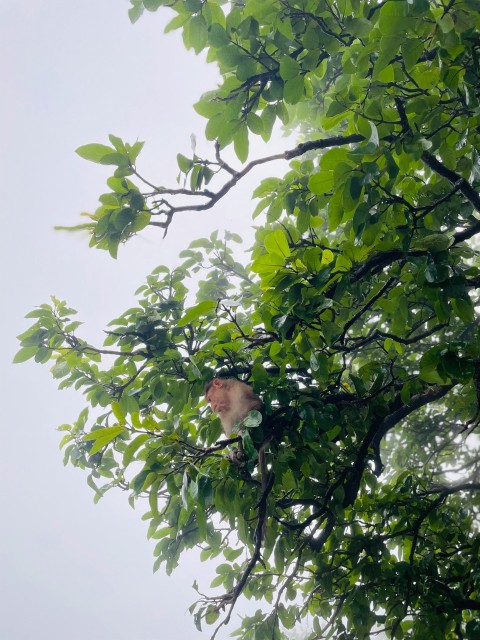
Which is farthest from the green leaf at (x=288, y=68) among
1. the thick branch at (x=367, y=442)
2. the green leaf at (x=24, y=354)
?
the green leaf at (x=24, y=354)

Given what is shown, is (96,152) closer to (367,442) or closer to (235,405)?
(235,405)

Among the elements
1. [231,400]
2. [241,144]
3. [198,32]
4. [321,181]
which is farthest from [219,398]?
[198,32]

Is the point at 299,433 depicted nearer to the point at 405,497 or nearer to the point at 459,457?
Result: the point at 405,497

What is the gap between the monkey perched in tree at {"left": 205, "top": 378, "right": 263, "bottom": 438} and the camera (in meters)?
1.89

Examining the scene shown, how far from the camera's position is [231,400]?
193cm

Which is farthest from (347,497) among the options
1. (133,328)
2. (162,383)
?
(133,328)

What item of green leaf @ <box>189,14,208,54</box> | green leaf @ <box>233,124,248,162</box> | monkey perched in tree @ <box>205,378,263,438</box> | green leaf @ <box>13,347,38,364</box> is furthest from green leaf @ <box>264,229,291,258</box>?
green leaf @ <box>13,347,38,364</box>

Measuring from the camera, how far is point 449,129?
1.99 metres

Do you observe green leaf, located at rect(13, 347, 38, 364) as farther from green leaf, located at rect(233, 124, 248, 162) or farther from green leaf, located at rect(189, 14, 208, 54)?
green leaf, located at rect(189, 14, 208, 54)

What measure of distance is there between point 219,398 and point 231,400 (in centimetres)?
6

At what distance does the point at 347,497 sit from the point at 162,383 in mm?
1055

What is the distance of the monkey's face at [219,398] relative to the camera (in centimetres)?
195

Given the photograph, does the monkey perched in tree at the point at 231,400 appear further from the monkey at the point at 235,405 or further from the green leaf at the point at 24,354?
the green leaf at the point at 24,354

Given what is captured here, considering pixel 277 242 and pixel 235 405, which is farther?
pixel 235 405
